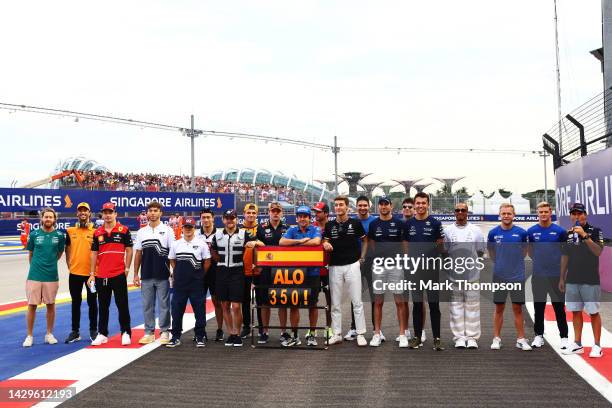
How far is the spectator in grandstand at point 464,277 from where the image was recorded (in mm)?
6930

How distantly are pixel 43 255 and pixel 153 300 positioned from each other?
1.55 meters

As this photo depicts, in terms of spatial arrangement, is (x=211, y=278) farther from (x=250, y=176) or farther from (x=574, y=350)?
(x=250, y=176)

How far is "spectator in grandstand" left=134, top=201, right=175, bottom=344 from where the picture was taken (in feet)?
23.9

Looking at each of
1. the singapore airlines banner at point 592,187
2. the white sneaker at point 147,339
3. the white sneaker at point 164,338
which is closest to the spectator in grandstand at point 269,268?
the white sneaker at point 164,338

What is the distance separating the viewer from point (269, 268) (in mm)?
7398

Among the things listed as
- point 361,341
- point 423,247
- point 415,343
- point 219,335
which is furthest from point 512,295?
point 219,335

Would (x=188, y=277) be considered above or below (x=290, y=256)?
below

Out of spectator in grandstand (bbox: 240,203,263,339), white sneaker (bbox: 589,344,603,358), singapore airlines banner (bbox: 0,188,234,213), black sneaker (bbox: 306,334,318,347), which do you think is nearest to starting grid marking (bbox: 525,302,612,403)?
white sneaker (bbox: 589,344,603,358)

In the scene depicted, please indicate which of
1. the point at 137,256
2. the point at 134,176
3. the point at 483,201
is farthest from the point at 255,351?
the point at 483,201

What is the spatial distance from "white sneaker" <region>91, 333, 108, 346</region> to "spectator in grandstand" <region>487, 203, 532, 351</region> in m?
4.87

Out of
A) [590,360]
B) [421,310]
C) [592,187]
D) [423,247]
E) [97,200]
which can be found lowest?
[590,360]

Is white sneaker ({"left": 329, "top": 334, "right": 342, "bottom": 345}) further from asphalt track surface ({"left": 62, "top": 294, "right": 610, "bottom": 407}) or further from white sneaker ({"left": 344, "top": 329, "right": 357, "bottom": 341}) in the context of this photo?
white sneaker ({"left": 344, "top": 329, "right": 357, "bottom": 341})

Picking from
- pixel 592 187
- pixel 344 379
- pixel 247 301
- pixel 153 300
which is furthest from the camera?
pixel 592 187

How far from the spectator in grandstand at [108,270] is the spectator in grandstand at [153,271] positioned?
21cm
